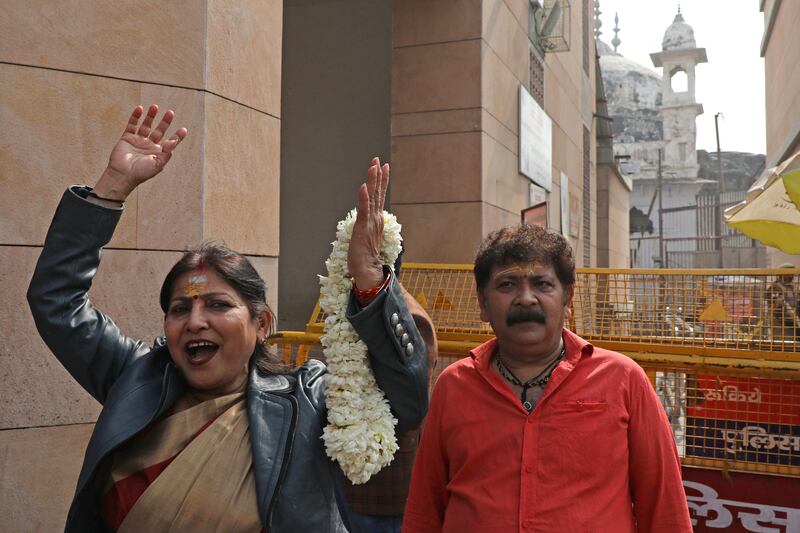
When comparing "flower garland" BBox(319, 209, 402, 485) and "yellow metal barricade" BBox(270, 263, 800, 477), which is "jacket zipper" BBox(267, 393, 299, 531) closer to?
"flower garland" BBox(319, 209, 402, 485)

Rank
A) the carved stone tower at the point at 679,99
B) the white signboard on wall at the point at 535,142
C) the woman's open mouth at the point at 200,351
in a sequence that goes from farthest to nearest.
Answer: the carved stone tower at the point at 679,99, the white signboard on wall at the point at 535,142, the woman's open mouth at the point at 200,351

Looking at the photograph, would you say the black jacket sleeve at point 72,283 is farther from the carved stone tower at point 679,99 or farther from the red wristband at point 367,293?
the carved stone tower at point 679,99

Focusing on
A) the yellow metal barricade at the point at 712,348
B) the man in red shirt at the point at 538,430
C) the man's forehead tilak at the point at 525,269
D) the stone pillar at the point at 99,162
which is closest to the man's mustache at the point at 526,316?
the man in red shirt at the point at 538,430

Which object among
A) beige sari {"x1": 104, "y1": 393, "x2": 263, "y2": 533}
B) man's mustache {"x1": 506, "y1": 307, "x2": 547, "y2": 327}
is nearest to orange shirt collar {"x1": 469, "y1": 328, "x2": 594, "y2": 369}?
man's mustache {"x1": 506, "y1": 307, "x2": 547, "y2": 327}

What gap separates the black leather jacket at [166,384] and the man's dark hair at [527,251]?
0.35 metres

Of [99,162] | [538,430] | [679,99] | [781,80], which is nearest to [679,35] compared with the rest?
[679,99]

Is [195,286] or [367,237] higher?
[367,237]

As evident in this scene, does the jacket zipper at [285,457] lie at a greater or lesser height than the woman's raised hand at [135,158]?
lesser

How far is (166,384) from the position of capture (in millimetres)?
2078

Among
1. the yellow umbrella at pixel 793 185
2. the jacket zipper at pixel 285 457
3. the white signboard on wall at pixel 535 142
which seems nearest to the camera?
the jacket zipper at pixel 285 457

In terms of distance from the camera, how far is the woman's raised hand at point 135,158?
7.20 feet

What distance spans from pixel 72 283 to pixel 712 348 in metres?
2.58

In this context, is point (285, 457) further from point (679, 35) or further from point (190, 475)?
point (679, 35)

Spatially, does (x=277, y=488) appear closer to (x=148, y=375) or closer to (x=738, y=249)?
(x=148, y=375)
